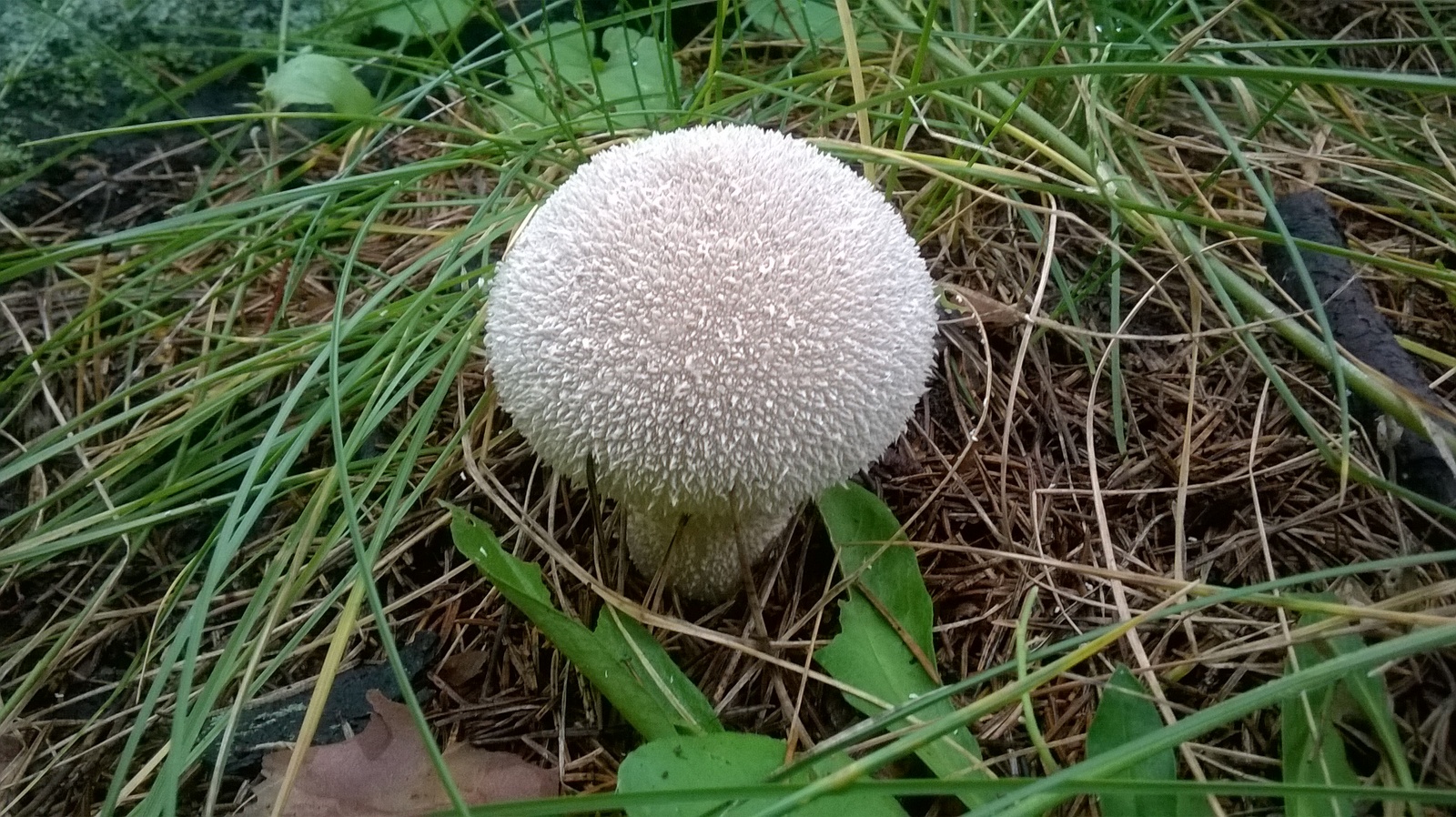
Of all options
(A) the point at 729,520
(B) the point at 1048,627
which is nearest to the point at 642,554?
(A) the point at 729,520

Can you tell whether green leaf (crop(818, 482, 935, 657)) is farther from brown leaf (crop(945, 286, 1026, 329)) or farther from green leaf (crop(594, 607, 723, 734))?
brown leaf (crop(945, 286, 1026, 329))

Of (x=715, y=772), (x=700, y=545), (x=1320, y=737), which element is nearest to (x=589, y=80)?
(x=700, y=545)

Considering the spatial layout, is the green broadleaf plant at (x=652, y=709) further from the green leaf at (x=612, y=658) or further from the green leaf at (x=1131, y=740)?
the green leaf at (x=1131, y=740)

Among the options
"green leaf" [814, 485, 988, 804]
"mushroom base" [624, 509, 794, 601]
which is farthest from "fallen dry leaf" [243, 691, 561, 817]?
"green leaf" [814, 485, 988, 804]

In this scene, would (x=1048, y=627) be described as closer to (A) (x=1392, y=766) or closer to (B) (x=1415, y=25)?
(A) (x=1392, y=766)

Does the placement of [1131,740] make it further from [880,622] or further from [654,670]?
[654,670]
